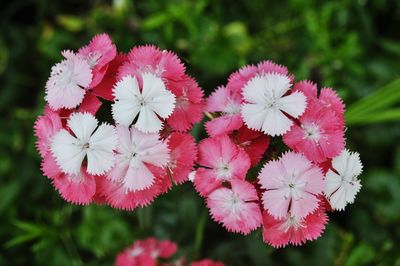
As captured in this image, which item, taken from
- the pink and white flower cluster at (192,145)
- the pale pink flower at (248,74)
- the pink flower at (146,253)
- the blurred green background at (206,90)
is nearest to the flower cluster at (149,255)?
the pink flower at (146,253)

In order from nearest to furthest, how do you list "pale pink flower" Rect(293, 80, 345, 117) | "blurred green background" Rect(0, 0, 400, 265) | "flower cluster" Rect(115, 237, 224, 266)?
1. "pale pink flower" Rect(293, 80, 345, 117)
2. "flower cluster" Rect(115, 237, 224, 266)
3. "blurred green background" Rect(0, 0, 400, 265)

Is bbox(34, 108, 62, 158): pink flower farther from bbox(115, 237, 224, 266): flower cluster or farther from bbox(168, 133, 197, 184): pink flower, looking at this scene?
bbox(115, 237, 224, 266): flower cluster

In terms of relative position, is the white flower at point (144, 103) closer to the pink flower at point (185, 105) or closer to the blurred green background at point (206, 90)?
the pink flower at point (185, 105)

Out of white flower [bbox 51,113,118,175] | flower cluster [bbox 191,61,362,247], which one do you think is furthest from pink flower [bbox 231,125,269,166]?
white flower [bbox 51,113,118,175]

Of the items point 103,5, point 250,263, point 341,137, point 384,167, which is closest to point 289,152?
point 341,137

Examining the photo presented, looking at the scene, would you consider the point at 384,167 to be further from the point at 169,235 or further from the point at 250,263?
the point at 169,235
